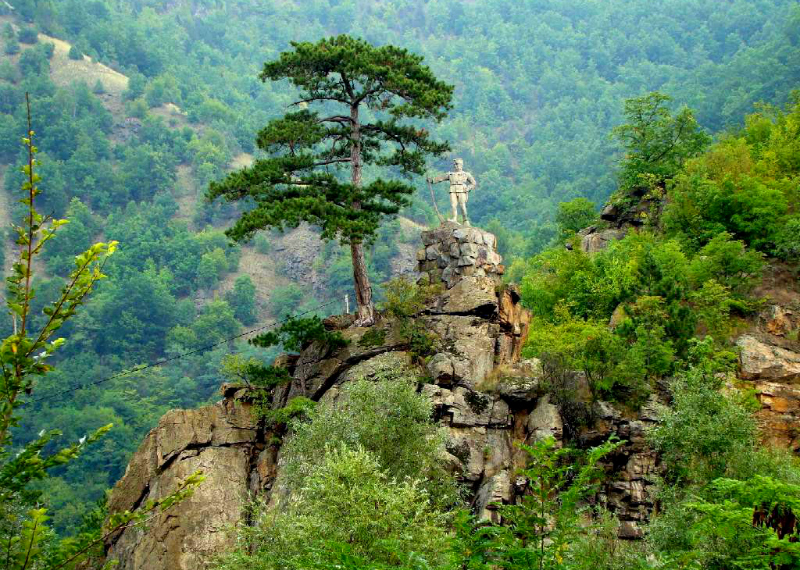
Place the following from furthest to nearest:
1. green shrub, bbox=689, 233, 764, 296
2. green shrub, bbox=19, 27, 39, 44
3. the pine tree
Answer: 1. green shrub, bbox=19, 27, 39, 44
2. green shrub, bbox=689, 233, 764, 296
3. the pine tree

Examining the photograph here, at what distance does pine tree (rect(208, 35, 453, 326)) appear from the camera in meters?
29.5

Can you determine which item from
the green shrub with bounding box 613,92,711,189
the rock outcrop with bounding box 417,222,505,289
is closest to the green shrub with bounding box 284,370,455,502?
the rock outcrop with bounding box 417,222,505,289

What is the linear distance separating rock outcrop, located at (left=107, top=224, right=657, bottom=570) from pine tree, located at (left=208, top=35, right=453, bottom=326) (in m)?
2.94

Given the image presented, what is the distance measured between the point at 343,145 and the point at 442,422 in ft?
40.2

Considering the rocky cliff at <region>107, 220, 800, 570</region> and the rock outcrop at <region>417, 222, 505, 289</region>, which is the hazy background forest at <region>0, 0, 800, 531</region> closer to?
the rocky cliff at <region>107, 220, 800, 570</region>

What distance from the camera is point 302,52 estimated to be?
3105 centimetres

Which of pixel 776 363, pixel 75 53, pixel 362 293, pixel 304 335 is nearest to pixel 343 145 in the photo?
pixel 362 293

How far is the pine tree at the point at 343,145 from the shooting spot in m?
29.5

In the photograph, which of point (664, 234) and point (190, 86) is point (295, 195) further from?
point (190, 86)

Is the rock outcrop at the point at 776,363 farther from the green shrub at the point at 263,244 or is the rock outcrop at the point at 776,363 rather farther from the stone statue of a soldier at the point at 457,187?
the green shrub at the point at 263,244

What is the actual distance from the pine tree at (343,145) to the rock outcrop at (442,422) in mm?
2937

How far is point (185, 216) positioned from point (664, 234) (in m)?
116

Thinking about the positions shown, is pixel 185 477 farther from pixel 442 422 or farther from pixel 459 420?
pixel 459 420

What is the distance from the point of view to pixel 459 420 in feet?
86.5
